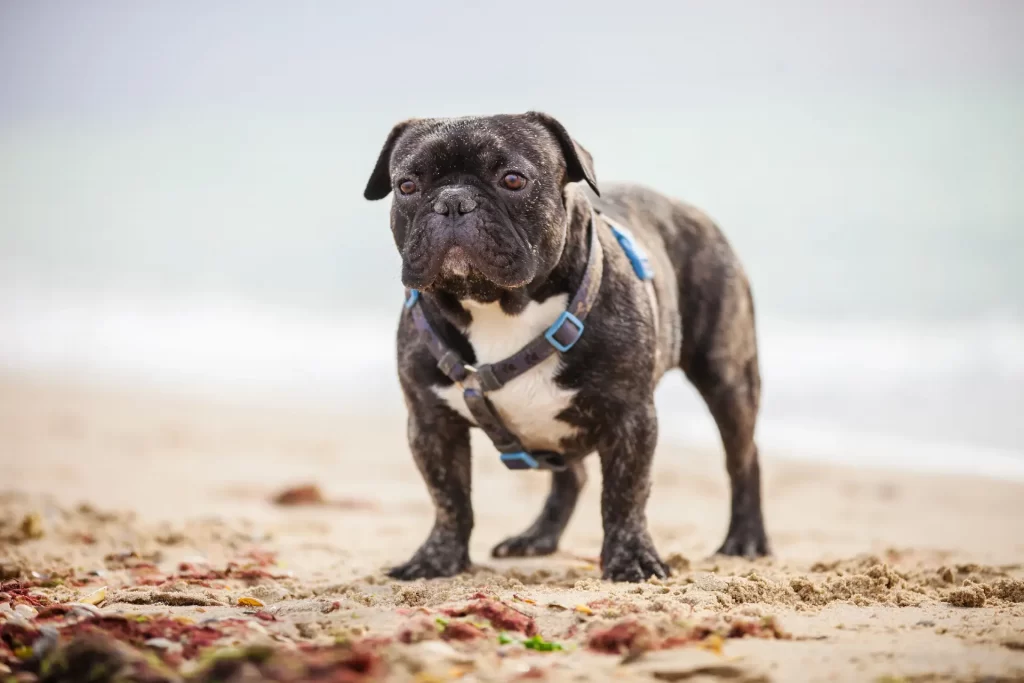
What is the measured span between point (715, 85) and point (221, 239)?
13.1 m

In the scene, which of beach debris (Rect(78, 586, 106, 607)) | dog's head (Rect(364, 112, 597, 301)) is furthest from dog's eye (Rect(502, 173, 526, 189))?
beach debris (Rect(78, 586, 106, 607))

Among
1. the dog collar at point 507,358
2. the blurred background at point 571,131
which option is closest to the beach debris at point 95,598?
the dog collar at point 507,358

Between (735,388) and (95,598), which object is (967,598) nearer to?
(735,388)

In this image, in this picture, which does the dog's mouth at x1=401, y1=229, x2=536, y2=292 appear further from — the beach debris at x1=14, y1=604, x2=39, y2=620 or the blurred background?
the blurred background

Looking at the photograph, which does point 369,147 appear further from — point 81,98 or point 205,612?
point 205,612

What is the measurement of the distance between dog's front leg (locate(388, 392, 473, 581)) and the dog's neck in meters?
0.46

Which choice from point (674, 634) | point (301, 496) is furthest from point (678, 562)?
point (301, 496)

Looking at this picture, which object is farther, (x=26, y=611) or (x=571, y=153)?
(x=571, y=153)

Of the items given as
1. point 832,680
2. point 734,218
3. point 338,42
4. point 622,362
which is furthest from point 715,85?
point 832,680

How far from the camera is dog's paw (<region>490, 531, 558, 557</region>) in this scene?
239 inches

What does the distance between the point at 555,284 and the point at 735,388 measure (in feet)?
5.29

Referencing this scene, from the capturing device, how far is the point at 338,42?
36750 mm

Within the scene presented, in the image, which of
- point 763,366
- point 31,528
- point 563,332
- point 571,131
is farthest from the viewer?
point 571,131

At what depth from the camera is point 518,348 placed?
15.8 feet
